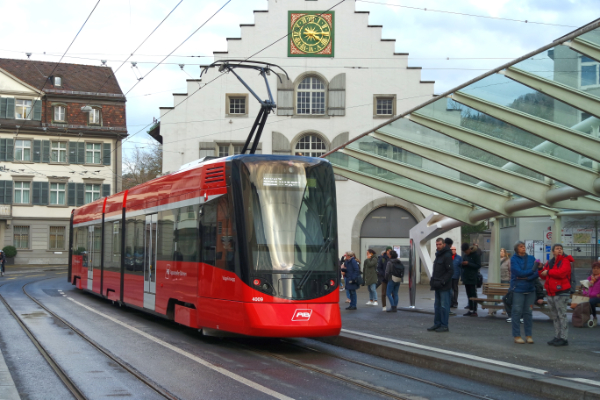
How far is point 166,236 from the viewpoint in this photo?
13.8 m

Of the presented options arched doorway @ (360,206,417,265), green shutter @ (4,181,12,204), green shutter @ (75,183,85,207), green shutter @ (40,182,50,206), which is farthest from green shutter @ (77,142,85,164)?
arched doorway @ (360,206,417,265)

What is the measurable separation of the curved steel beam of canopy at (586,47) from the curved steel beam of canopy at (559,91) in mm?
1212

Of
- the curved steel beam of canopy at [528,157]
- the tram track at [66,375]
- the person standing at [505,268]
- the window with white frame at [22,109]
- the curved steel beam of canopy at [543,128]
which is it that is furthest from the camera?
the window with white frame at [22,109]

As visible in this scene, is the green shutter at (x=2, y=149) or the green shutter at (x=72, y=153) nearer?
the green shutter at (x=2, y=149)

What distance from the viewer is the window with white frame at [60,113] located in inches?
2091

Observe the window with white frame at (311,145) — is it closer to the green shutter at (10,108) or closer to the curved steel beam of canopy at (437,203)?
the curved steel beam of canopy at (437,203)

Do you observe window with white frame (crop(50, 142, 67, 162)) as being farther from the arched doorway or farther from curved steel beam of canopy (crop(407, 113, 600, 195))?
curved steel beam of canopy (crop(407, 113, 600, 195))

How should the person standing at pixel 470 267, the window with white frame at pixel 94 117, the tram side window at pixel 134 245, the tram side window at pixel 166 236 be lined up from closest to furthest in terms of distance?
the tram side window at pixel 166 236
the tram side window at pixel 134 245
the person standing at pixel 470 267
the window with white frame at pixel 94 117

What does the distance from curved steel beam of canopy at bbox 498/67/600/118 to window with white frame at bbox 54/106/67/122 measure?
4661 centimetres

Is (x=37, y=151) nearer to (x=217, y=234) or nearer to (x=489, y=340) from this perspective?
(x=217, y=234)

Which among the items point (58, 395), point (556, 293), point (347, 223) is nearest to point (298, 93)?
point (347, 223)

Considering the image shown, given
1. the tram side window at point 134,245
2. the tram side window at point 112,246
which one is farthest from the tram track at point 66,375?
the tram side window at point 112,246

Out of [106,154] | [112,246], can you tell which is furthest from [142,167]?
[112,246]

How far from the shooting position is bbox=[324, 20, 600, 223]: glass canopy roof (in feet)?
36.4
